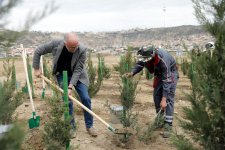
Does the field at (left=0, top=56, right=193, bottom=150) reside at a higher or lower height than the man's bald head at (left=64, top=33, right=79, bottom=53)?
lower

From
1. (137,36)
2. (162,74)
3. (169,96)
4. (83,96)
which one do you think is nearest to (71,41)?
(83,96)

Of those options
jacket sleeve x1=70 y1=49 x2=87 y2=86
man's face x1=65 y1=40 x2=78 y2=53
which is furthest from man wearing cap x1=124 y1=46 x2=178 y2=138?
man's face x1=65 y1=40 x2=78 y2=53

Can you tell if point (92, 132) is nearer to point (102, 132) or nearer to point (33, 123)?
point (102, 132)

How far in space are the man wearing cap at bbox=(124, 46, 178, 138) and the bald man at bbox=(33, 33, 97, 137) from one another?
0.92 m

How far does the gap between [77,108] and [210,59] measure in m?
4.55

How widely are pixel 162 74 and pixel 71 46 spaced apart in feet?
5.29

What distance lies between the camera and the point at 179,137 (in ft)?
14.6

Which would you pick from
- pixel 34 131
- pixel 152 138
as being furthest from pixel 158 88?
pixel 34 131

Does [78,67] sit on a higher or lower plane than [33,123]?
higher

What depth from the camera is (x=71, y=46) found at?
19.3 ft

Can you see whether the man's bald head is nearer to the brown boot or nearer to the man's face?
the man's face

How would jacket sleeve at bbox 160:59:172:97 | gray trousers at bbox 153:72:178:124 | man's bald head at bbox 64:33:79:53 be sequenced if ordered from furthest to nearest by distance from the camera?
1. gray trousers at bbox 153:72:178:124
2. jacket sleeve at bbox 160:59:172:97
3. man's bald head at bbox 64:33:79:53

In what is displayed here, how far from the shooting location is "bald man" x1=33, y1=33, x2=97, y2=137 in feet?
19.7

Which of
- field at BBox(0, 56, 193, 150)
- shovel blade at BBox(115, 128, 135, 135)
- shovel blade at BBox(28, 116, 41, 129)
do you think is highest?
shovel blade at BBox(28, 116, 41, 129)
